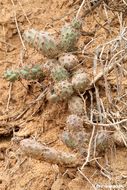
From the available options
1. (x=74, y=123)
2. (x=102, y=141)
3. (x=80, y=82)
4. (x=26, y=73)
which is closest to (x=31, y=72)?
(x=26, y=73)

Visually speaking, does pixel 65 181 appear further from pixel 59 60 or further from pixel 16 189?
pixel 59 60

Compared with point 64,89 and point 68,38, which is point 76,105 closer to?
point 64,89

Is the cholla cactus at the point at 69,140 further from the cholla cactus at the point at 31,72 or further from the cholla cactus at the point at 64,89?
the cholla cactus at the point at 31,72

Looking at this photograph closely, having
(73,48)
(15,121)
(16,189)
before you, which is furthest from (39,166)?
(73,48)

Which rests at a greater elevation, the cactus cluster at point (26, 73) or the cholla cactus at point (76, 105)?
the cactus cluster at point (26, 73)

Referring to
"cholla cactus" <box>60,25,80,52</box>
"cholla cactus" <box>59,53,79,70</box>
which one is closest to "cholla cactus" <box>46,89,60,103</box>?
"cholla cactus" <box>59,53,79,70</box>

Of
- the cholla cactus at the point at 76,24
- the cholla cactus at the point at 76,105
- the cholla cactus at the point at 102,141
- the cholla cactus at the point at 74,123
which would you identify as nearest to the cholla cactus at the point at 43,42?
the cholla cactus at the point at 76,24

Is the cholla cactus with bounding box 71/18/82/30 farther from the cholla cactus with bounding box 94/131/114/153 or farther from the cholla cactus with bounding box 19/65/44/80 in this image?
the cholla cactus with bounding box 94/131/114/153
